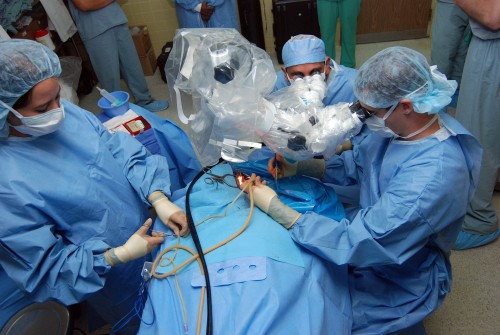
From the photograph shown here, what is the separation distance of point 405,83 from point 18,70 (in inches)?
46.4

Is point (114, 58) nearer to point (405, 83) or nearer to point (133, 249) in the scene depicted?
point (133, 249)

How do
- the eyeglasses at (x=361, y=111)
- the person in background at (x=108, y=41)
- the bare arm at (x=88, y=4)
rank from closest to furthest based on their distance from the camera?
the eyeglasses at (x=361, y=111), the bare arm at (x=88, y=4), the person in background at (x=108, y=41)

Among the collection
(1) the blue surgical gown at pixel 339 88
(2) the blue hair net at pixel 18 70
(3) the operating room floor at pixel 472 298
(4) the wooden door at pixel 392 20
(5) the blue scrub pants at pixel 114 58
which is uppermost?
(2) the blue hair net at pixel 18 70

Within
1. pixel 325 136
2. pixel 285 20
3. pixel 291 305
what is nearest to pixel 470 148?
pixel 325 136

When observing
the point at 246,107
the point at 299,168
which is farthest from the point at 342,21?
the point at 246,107

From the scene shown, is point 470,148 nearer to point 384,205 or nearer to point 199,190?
point 384,205

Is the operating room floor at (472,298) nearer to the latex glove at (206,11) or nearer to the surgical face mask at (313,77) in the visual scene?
the surgical face mask at (313,77)

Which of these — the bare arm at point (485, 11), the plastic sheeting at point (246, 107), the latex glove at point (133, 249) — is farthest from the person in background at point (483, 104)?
the latex glove at point (133, 249)

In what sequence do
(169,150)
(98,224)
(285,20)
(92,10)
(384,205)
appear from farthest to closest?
1. (285,20)
2. (92,10)
3. (169,150)
4. (98,224)
5. (384,205)

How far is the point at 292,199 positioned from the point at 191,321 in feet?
1.94

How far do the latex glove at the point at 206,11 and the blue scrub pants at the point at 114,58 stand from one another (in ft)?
2.25

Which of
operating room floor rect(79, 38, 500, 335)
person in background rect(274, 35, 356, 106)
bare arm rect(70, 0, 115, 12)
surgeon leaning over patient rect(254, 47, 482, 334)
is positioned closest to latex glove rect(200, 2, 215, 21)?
bare arm rect(70, 0, 115, 12)

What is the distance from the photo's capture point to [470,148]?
3.77ft

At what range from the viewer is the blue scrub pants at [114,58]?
305cm
